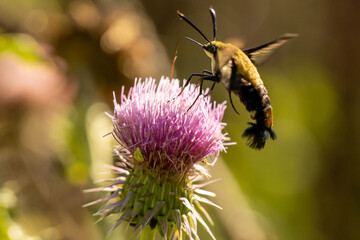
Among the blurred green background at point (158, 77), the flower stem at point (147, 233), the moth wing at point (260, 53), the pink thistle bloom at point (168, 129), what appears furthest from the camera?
the blurred green background at point (158, 77)

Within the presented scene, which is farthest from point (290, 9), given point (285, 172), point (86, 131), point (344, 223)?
point (86, 131)

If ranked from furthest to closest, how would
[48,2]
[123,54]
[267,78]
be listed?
[267,78], [48,2], [123,54]

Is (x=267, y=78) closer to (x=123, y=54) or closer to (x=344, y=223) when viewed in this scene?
→ (x=344, y=223)

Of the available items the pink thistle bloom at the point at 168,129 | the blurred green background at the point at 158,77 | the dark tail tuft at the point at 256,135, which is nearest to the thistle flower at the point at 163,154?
the pink thistle bloom at the point at 168,129

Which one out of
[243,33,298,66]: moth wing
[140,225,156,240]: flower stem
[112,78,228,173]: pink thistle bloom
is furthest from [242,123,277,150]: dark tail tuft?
[140,225,156,240]: flower stem

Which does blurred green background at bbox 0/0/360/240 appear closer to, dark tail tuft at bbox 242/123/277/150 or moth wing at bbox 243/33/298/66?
dark tail tuft at bbox 242/123/277/150

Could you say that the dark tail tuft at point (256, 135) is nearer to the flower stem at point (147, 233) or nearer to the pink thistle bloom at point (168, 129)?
the pink thistle bloom at point (168, 129)
